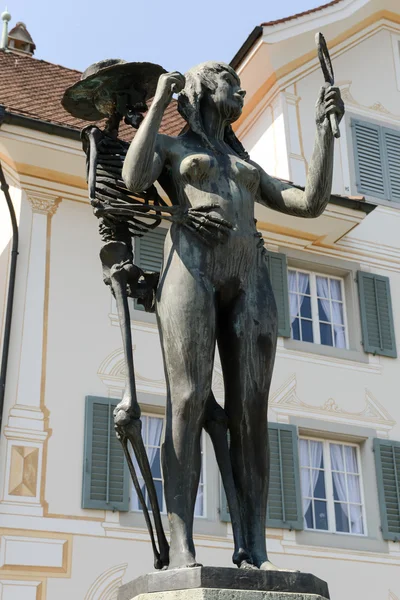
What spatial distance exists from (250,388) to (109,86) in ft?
5.10

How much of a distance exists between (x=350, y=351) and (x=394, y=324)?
0.87 meters

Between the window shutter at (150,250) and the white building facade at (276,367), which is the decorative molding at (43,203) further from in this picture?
→ the window shutter at (150,250)

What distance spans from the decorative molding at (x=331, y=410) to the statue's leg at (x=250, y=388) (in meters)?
8.91

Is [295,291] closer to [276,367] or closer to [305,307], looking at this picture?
[305,307]

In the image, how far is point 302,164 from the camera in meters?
15.1

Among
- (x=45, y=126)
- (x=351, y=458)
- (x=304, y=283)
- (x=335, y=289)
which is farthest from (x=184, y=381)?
(x=335, y=289)

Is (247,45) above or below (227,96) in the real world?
above

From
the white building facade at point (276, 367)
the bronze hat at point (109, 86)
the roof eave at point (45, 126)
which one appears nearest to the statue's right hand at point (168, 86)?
the bronze hat at point (109, 86)

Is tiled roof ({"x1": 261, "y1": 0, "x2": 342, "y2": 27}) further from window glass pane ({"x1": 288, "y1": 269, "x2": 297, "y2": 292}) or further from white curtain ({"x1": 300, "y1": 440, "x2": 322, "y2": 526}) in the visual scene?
white curtain ({"x1": 300, "y1": 440, "x2": 322, "y2": 526})

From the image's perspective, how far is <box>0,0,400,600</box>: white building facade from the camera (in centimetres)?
1134

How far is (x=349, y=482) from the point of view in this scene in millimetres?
13188

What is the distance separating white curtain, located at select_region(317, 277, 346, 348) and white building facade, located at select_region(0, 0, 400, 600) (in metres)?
0.02

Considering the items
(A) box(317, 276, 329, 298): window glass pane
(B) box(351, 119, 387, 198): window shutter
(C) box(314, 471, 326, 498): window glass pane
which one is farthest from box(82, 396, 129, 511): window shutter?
(B) box(351, 119, 387, 198): window shutter

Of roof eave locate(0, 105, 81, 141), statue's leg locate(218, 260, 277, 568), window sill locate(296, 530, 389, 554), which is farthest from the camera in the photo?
window sill locate(296, 530, 389, 554)
